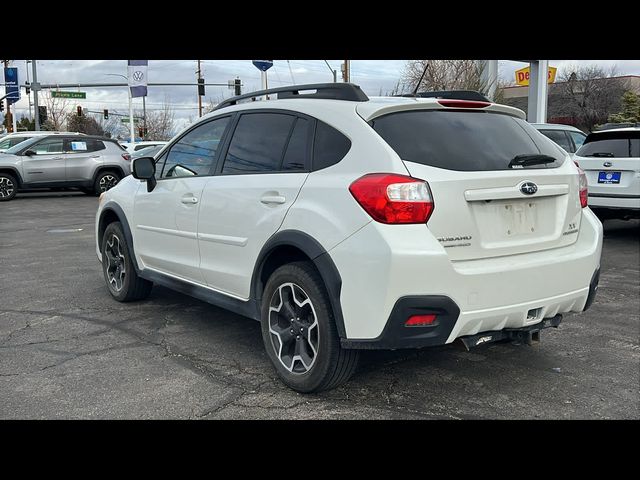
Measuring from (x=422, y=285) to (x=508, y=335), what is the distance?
74 centimetres

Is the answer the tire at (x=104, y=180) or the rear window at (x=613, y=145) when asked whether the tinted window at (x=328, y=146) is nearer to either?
the rear window at (x=613, y=145)

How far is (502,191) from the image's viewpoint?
333cm

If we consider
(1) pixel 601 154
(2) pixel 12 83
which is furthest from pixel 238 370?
(2) pixel 12 83

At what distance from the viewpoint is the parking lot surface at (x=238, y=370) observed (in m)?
3.43

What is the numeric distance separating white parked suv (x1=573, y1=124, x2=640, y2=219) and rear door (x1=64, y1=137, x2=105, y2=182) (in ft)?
45.3

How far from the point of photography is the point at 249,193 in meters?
3.97

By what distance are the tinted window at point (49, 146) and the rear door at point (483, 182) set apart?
16220mm

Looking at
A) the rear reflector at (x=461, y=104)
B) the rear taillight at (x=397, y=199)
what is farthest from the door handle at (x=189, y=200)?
the rear reflector at (x=461, y=104)

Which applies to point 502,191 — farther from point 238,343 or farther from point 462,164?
point 238,343

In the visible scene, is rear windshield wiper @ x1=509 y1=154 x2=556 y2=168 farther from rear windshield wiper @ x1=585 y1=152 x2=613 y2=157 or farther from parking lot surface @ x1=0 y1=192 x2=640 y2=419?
rear windshield wiper @ x1=585 y1=152 x2=613 y2=157

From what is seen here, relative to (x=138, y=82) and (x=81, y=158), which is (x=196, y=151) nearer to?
(x=81, y=158)

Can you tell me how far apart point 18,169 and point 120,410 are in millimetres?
15700
